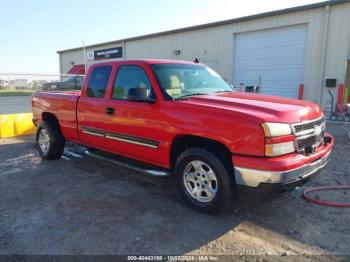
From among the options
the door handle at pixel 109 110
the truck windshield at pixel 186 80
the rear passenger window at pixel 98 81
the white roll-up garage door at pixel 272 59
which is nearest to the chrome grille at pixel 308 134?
Answer: the truck windshield at pixel 186 80

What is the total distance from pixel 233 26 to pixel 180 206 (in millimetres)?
13728

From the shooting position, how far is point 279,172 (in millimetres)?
3074

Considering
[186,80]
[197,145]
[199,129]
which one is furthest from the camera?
[186,80]

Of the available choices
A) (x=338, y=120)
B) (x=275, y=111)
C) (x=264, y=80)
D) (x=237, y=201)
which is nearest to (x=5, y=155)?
(x=237, y=201)

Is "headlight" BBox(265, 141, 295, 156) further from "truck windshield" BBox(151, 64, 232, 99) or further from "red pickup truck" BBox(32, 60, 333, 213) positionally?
"truck windshield" BBox(151, 64, 232, 99)

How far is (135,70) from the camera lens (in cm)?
459

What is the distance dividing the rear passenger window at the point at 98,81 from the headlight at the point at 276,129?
284cm

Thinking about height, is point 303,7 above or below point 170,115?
above

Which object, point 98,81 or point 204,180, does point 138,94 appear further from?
point 98,81

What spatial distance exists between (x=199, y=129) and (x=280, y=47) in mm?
12340

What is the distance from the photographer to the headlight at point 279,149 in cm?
311

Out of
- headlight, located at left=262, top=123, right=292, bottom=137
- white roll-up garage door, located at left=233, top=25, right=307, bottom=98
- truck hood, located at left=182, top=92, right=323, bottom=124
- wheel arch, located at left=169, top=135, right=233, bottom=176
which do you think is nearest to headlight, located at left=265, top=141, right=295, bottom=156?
headlight, located at left=262, top=123, right=292, bottom=137

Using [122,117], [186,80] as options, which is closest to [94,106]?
[122,117]

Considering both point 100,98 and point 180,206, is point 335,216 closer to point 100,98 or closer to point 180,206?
point 180,206
